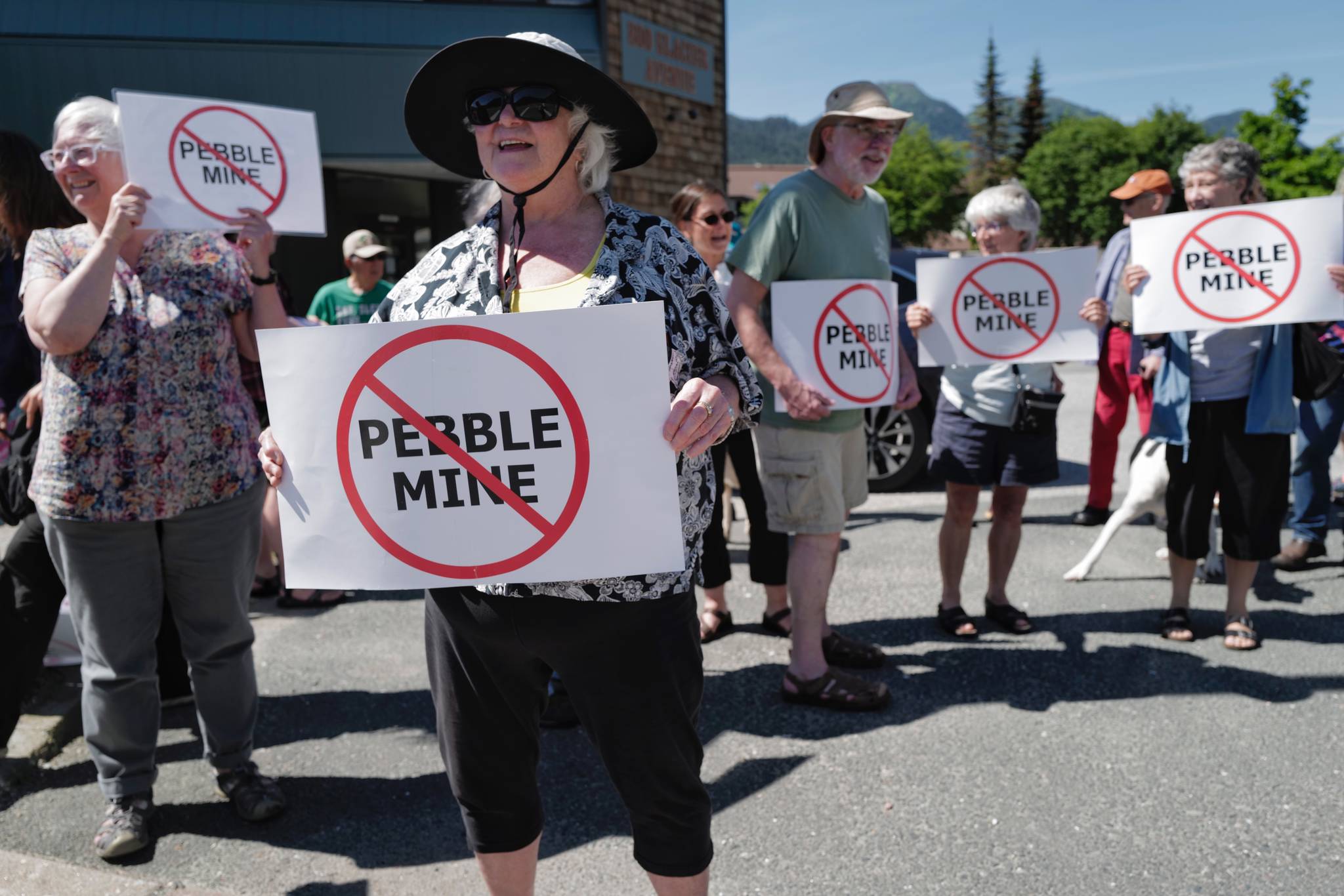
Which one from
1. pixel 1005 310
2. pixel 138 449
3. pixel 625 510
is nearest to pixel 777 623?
pixel 1005 310

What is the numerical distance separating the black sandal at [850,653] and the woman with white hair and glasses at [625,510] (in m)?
2.08

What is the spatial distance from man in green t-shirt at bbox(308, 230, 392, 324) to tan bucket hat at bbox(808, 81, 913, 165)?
3.49 m

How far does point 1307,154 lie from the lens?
2245cm

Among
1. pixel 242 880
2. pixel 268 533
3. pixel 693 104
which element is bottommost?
pixel 242 880

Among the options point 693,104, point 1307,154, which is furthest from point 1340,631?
point 1307,154

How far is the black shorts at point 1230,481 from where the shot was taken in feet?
12.8

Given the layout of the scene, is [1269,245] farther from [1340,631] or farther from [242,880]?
[242,880]

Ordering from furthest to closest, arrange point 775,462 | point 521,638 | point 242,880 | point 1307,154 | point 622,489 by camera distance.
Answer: point 1307,154 < point 775,462 < point 242,880 < point 521,638 < point 622,489

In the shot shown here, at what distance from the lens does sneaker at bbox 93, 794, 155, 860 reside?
8.98 ft

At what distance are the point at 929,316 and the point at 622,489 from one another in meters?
2.59

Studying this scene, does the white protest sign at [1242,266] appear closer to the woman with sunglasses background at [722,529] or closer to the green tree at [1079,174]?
the woman with sunglasses background at [722,529]

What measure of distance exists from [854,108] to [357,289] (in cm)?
401

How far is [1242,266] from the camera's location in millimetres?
3672

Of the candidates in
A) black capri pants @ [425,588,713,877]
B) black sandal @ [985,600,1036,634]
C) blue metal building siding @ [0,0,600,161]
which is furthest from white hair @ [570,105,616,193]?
blue metal building siding @ [0,0,600,161]
